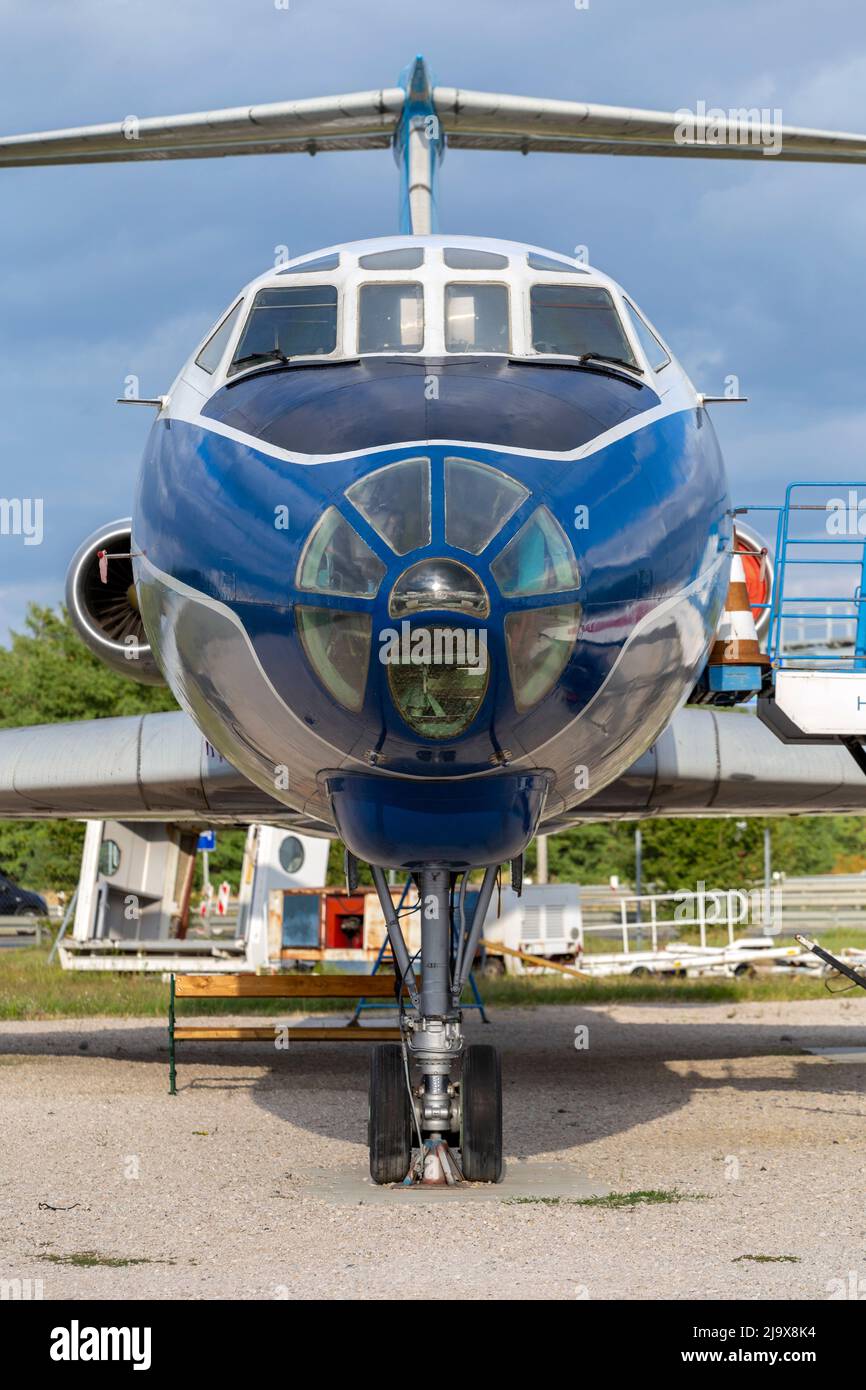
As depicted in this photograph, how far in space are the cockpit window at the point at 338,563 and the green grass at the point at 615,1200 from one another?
318 cm

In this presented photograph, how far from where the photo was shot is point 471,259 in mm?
8047

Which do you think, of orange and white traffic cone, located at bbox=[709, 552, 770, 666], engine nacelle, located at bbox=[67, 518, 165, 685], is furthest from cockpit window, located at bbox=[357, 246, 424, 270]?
engine nacelle, located at bbox=[67, 518, 165, 685]

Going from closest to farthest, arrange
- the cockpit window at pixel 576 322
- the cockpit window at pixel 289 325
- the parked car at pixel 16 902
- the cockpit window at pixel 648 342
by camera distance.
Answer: the cockpit window at pixel 289 325 → the cockpit window at pixel 576 322 → the cockpit window at pixel 648 342 → the parked car at pixel 16 902

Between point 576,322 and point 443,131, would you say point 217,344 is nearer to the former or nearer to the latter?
point 576,322

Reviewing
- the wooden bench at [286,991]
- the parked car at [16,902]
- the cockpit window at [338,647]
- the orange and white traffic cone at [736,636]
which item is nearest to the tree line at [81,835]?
the parked car at [16,902]

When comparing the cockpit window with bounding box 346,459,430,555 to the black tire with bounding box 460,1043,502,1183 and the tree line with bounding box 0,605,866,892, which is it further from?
the tree line with bounding box 0,605,866,892

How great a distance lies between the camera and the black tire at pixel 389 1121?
26.4 ft

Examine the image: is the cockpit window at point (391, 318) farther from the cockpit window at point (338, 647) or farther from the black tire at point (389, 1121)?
the black tire at point (389, 1121)

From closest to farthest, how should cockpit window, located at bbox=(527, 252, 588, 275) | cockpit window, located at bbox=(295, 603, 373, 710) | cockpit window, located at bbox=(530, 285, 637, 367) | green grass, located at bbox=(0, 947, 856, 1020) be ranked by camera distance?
1. cockpit window, located at bbox=(295, 603, 373, 710)
2. cockpit window, located at bbox=(530, 285, 637, 367)
3. cockpit window, located at bbox=(527, 252, 588, 275)
4. green grass, located at bbox=(0, 947, 856, 1020)

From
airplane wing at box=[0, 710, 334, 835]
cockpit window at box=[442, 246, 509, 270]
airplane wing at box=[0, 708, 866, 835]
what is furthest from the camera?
airplane wing at box=[0, 710, 334, 835]

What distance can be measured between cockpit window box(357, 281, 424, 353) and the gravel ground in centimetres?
399

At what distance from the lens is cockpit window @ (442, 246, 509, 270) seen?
794 centimetres

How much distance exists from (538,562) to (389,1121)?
3411 millimetres

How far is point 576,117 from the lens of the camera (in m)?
15.6
